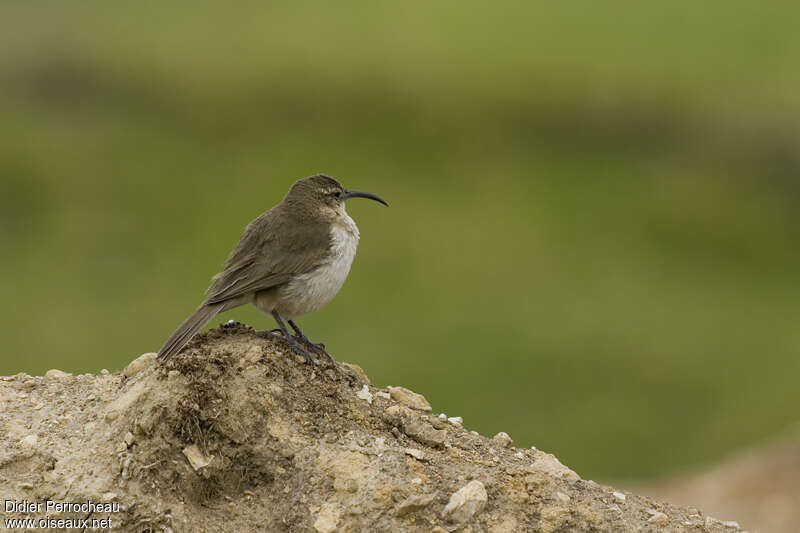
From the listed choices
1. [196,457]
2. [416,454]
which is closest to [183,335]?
[196,457]

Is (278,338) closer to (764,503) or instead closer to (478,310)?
(764,503)

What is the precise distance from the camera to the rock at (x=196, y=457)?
7219 millimetres

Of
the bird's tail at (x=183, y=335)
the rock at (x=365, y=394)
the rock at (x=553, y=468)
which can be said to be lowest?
the bird's tail at (x=183, y=335)

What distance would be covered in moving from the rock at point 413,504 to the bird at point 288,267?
1.52 metres

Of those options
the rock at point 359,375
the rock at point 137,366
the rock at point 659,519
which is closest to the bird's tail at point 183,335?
the rock at point 137,366

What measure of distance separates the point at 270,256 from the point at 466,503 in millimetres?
2594

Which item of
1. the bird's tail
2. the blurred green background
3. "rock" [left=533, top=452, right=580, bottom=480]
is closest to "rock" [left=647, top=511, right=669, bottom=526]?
"rock" [left=533, top=452, right=580, bottom=480]

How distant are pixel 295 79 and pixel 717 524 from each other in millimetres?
25900

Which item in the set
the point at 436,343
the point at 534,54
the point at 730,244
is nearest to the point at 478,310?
the point at 436,343

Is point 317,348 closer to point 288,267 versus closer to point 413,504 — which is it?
point 288,267

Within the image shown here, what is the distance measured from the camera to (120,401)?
25.5ft

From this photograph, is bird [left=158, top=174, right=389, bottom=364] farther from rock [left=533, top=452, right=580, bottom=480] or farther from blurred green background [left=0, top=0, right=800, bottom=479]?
blurred green background [left=0, top=0, right=800, bottom=479]

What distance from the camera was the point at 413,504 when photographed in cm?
714

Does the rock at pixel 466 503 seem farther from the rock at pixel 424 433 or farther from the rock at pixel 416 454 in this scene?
the rock at pixel 424 433
